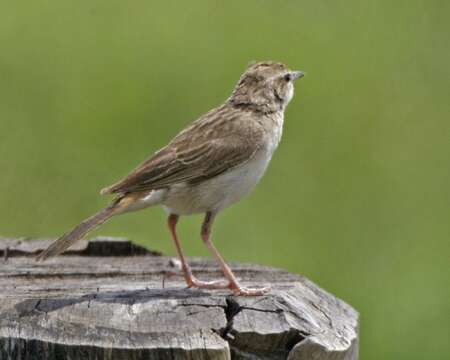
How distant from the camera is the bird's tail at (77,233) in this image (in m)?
7.55

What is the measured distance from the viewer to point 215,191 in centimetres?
811

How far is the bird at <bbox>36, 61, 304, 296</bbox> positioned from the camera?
26.1 feet

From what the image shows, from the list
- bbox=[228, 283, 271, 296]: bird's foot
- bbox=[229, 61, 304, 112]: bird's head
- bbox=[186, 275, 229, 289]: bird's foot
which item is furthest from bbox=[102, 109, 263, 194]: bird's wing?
bbox=[228, 283, 271, 296]: bird's foot

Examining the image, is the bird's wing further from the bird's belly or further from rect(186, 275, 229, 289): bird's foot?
rect(186, 275, 229, 289): bird's foot

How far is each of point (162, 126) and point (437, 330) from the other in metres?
4.63

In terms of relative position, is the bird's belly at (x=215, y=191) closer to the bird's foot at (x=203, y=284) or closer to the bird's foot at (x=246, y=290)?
the bird's foot at (x=203, y=284)

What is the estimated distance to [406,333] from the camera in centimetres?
1312

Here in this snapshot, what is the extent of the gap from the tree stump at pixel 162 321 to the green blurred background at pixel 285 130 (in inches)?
218

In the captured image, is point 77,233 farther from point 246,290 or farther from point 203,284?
point 246,290

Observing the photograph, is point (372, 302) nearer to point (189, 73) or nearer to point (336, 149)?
point (336, 149)

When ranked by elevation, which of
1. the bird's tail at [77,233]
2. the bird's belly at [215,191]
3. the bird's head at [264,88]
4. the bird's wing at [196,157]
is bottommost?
the bird's tail at [77,233]

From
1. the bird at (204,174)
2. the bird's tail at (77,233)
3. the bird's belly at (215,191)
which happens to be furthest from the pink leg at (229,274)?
the bird's tail at (77,233)

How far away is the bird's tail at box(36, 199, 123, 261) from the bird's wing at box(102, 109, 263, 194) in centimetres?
11

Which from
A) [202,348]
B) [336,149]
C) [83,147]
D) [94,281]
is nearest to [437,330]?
[336,149]
